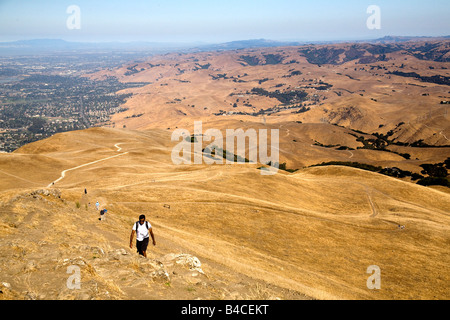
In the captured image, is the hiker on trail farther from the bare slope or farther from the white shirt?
the bare slope

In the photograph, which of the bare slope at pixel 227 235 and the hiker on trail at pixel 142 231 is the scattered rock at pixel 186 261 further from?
the hiker on trail at pixel 142 231

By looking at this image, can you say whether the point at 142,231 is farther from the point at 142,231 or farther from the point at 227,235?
the point at 227,235

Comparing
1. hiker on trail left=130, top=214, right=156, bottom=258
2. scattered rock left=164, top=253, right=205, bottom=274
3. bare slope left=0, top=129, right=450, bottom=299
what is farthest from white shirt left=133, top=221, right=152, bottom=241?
scattered rock left=164, top=253, right=205, bottom=274

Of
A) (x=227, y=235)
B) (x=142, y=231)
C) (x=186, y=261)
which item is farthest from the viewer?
(x=227, y=235)

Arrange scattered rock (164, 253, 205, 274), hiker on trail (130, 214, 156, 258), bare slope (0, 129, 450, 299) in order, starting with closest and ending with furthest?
bare slope (0, 129, 450, 299) < hiker on trail (130, 214, 156, 258) < scattered rock (164, 253, 205, 274)

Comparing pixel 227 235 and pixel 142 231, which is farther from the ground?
pixel 142 231

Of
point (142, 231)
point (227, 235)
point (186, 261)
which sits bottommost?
point (227, 235)

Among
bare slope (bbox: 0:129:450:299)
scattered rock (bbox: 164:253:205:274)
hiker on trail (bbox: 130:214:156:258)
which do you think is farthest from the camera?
scattered rock (bbox: 164:253:205:274)

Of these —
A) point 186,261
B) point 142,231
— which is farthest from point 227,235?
point 142,231

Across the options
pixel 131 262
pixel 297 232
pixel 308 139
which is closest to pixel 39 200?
pixel 131 262

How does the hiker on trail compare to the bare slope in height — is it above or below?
above

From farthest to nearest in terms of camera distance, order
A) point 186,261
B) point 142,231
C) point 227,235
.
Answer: point 227,235 < point 186,261 < point 142,231
